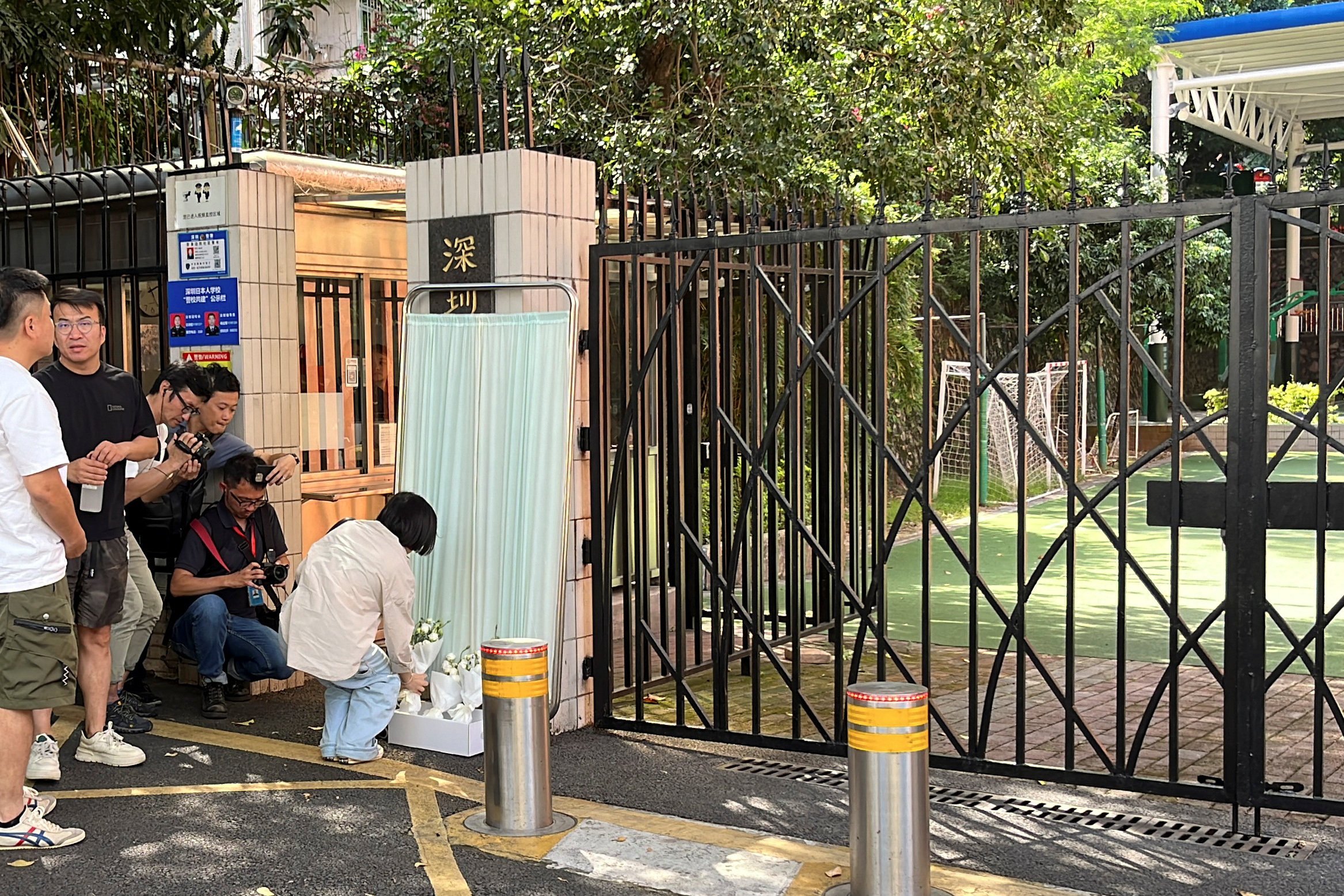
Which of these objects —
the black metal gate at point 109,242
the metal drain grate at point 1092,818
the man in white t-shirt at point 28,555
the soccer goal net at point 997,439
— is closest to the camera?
the man in white t-shirt at point 28,555

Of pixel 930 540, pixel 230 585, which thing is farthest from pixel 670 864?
pixel 230 585

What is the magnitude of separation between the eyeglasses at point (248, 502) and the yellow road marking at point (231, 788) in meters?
1.57

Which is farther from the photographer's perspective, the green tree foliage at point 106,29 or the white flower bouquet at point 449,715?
the green tree foliage at point 106,29

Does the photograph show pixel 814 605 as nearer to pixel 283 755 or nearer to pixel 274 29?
pixel 283 755

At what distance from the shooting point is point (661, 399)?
7297 millimetres

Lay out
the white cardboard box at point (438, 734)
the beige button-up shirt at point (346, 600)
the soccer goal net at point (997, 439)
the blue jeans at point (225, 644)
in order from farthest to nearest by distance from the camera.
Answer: the soccer goal net at point (997, 439), the blue jeans at point (225, 644), the white cardboard box at point (438, 734), the beige button-up shirt at point (346, 600)

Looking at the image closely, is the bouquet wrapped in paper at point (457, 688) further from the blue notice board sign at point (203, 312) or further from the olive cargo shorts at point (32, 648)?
the blue notice board sign at point (203, 312)

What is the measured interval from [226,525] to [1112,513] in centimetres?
1026

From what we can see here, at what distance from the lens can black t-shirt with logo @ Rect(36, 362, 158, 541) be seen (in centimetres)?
561

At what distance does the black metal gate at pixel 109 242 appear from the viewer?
7.58 m

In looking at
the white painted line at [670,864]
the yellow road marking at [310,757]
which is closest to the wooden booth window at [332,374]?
the yellow road marking at [310,757]

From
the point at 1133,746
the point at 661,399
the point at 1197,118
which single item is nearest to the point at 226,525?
the point at 661,399

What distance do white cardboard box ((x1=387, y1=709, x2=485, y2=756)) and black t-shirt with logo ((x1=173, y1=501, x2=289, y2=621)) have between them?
3.99ft

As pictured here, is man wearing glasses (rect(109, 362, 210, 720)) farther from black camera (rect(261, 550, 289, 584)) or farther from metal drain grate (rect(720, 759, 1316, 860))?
metal drain grate (rect(720, 759, 1316, 860))
